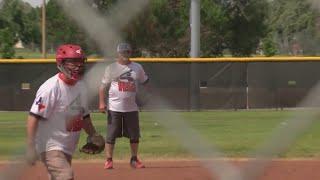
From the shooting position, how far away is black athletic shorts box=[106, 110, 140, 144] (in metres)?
8.49

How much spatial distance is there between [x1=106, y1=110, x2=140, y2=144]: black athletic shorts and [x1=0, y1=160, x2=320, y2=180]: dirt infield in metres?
0.43

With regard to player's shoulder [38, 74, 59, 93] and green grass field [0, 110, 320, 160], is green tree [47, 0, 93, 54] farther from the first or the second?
green grass field [0, 110, 320, 160]

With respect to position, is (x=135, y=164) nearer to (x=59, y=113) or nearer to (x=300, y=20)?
(x=59, y=113)

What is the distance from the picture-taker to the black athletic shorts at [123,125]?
27.9 ft

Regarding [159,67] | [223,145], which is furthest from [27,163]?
[159,67]

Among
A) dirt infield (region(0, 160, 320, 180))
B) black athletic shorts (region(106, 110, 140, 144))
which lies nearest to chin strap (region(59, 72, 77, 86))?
dirt infield (region(0, 160, 320, 180))

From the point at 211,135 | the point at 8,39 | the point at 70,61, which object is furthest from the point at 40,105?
the point at 8,39

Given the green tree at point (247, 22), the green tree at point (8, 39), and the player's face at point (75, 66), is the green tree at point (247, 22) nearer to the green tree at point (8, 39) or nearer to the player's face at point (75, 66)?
the player's face at point (75, 66)

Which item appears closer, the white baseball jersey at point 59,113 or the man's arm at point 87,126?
the white baseball jersey at point 59,113

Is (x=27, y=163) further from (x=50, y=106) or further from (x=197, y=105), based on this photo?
(x=197, y=105)

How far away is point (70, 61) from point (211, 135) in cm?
844

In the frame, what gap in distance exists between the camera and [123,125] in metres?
8.57

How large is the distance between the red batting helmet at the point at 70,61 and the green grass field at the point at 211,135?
276cm

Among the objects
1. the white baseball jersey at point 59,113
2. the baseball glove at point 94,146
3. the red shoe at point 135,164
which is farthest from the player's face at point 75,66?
the red shoe at point 135,164
